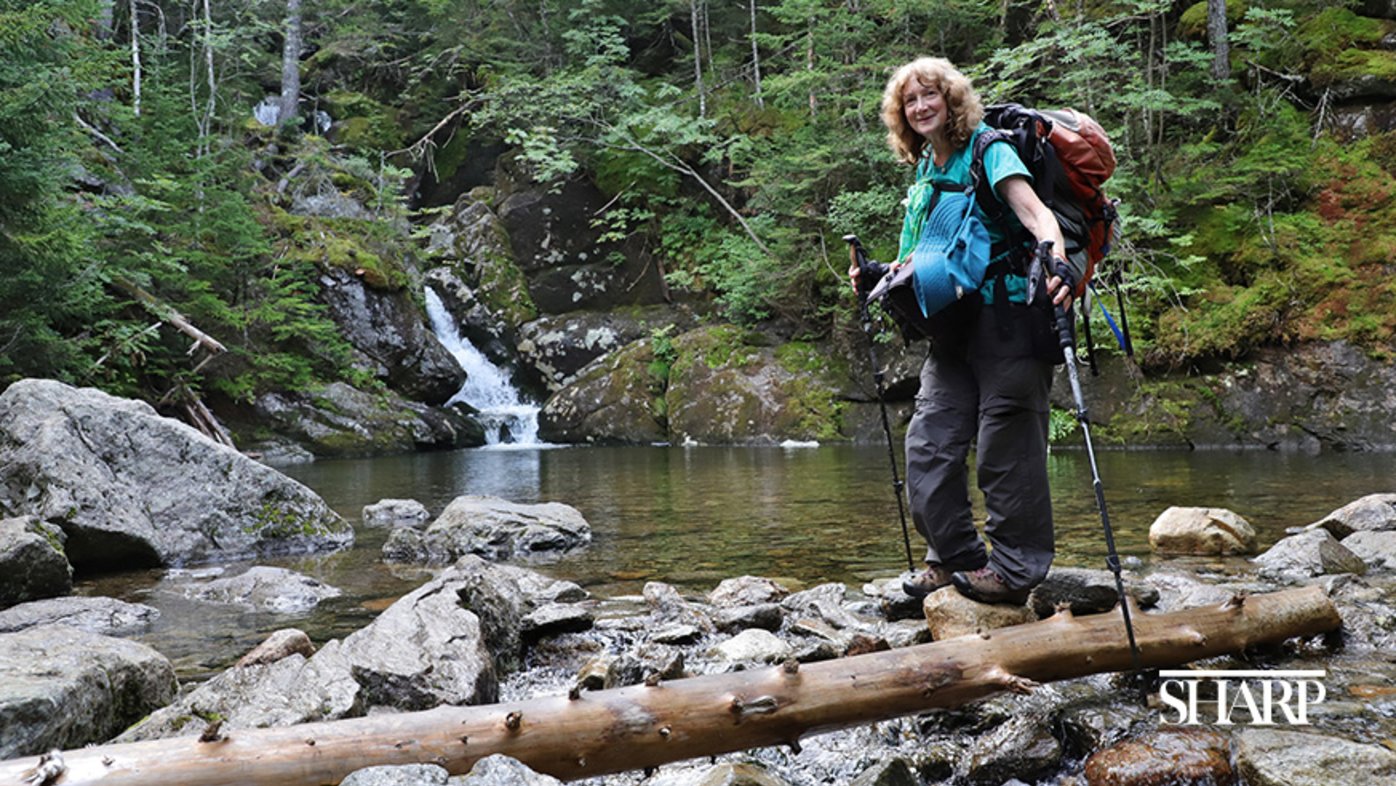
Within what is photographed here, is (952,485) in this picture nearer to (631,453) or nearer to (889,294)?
(889,294)

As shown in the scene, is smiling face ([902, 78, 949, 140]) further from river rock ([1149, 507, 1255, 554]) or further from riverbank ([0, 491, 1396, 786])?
river rock ([1149, 507, 1255, 554])

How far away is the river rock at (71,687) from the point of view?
2.73 meters

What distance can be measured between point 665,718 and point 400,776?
79cm

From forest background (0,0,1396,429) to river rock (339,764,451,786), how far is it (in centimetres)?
826

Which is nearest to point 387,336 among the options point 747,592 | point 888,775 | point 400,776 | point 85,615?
point 85,615

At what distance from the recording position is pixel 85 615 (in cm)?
518

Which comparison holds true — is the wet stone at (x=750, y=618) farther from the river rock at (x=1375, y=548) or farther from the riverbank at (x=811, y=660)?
the river rock at (x=1375, y=548)

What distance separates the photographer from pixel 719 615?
4.74 meters

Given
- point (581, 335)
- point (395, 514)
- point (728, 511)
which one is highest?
point (581, 335)

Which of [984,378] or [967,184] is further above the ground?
[967,184]

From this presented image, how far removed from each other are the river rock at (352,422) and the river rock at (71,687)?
16679mm

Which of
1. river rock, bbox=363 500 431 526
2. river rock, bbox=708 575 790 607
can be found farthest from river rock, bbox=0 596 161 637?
river rock, bbox=363 500 431 526

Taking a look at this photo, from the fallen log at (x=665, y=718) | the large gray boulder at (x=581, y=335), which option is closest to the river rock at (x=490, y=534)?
the fallen log at (x=665, y=718)

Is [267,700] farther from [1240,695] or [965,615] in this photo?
[1240,695]
